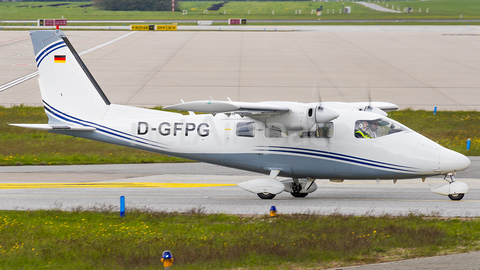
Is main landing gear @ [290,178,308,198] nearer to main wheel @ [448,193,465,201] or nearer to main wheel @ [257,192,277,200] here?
main wheel @ [257,192,277,200]

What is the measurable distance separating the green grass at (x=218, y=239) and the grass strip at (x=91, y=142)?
8239mm

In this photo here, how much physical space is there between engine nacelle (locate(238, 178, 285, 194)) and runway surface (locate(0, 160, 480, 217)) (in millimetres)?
435

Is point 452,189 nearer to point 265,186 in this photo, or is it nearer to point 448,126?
point 265,186

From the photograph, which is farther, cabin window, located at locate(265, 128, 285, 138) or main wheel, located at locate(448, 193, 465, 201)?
cabin window, located at locate(265, 128, 285, 138)

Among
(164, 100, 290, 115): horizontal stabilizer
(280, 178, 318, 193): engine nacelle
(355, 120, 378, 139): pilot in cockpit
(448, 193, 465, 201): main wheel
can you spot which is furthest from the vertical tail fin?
(448, 193, 465, 201): main wheel

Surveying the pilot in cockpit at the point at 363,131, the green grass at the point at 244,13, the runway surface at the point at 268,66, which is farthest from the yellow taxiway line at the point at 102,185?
the green grass at the point at 244,13

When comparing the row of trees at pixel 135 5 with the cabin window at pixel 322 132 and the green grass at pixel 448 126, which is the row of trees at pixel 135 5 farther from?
the cabin window at pixel 322 132

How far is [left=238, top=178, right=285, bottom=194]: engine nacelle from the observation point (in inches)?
648

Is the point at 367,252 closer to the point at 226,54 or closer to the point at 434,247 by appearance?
the point at 434,247

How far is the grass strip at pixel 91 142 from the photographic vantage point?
914 inches

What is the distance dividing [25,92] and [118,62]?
1365 centimetres

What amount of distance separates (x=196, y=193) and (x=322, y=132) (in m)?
4.97

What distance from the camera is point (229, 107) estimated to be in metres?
14.1

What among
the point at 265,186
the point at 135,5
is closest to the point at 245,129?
the point at 265,186
